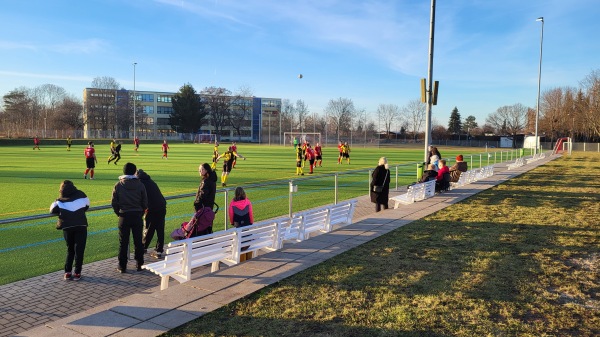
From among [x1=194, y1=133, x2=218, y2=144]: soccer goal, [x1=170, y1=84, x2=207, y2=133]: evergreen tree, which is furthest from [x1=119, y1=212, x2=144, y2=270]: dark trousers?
[x1=170, y1=84, x2=207, y2=133]: evergreen tree

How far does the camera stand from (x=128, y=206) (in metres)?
6.43

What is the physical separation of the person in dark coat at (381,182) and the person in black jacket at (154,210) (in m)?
5.67

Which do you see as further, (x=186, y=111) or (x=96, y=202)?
(x=186, y=111)

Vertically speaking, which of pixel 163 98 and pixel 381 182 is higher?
pixel 163 98

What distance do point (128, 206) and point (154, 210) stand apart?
2.37 ft

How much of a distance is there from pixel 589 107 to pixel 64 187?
81.5m

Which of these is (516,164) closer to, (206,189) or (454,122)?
(206,189)

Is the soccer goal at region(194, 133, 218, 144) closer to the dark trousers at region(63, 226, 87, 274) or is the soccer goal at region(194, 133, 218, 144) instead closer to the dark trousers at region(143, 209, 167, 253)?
the dark trousers at region(143, 209, 167, 253)

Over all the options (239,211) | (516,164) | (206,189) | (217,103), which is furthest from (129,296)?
(217,103)

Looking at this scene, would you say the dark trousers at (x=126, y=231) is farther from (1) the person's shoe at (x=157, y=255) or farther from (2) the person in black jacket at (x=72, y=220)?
(1) the person's shoe at (x=157, y=255)

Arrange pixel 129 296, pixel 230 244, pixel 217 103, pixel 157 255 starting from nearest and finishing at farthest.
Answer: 1. pixel 129 296
2. pixel 230 244
3. pixel 157 255
4. pixel 217 103

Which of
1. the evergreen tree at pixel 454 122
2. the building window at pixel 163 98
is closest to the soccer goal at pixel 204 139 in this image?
the building window at pixel 163 98

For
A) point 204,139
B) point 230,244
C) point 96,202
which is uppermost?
point 204,139

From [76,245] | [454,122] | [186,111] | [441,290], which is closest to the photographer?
[441,290]
